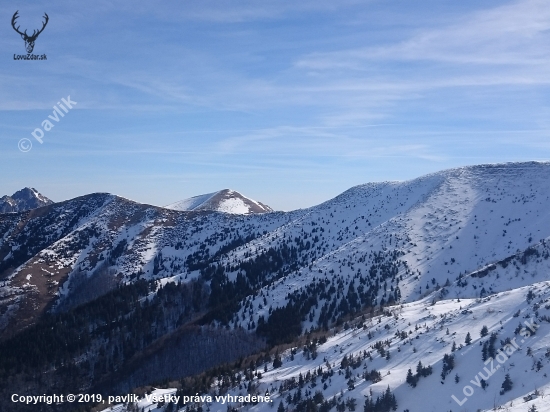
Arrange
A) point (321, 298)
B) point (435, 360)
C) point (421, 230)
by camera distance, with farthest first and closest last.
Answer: point (421, 230) < point (321, 298) < point (435, 360)

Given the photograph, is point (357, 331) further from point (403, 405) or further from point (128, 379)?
point (128, 379)

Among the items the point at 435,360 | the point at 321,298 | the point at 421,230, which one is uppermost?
the point at 421,230

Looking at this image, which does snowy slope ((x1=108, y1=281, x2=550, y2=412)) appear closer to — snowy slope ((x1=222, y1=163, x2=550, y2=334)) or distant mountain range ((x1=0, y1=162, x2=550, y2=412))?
distant mountain range ((x1=0, y1=162, x2=550, y2=412))

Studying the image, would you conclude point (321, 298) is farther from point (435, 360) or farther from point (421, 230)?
point (435, 360)

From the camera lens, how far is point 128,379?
9706 cm

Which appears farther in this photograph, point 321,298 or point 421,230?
point 421,230

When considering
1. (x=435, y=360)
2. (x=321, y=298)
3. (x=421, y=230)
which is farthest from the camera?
(x=421, y=230)

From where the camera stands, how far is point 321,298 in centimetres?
10094

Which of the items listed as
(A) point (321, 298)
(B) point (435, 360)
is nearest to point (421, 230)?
(A) point (321, 298)

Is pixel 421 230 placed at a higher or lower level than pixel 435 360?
higher

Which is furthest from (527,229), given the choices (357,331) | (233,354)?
(233,354)

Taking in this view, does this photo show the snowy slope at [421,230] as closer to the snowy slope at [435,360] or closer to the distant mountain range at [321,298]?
the distant mountain range at [321,298]

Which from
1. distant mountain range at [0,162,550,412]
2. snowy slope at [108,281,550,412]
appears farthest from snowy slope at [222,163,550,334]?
snowy slope at [108,281,550,412]

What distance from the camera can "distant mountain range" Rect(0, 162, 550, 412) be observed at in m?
51.6
